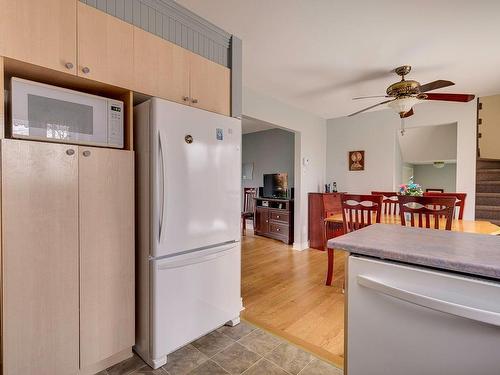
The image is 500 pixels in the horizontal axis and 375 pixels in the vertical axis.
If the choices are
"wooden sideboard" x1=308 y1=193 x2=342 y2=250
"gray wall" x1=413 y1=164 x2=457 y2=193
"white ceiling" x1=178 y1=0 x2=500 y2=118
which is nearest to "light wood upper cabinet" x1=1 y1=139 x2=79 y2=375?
"white ceiling" x1=178 y1=0 x2=500 y2=118

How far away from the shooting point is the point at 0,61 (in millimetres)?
1192

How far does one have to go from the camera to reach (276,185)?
19.1 feet

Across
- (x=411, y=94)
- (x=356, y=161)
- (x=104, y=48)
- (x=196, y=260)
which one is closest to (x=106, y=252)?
(x=196, y=260)

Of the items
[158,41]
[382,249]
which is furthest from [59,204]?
[382,249]

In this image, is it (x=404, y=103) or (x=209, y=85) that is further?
(x=404, y=103)

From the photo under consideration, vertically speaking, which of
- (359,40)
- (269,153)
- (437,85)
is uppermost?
(359,40)

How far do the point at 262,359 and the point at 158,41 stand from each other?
2.20 m

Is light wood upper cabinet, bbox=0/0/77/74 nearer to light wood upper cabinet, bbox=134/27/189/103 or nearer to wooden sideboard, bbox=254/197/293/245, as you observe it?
light wood upper cabinet, bbox=134/27/189/103

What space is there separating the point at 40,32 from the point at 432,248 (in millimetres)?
1947

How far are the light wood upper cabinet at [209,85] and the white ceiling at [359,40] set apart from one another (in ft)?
1.27

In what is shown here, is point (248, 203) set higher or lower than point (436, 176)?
lower

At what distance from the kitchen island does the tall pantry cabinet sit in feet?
4.20

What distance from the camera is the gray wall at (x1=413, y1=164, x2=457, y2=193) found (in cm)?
700

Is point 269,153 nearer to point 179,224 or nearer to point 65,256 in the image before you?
point 179,224
